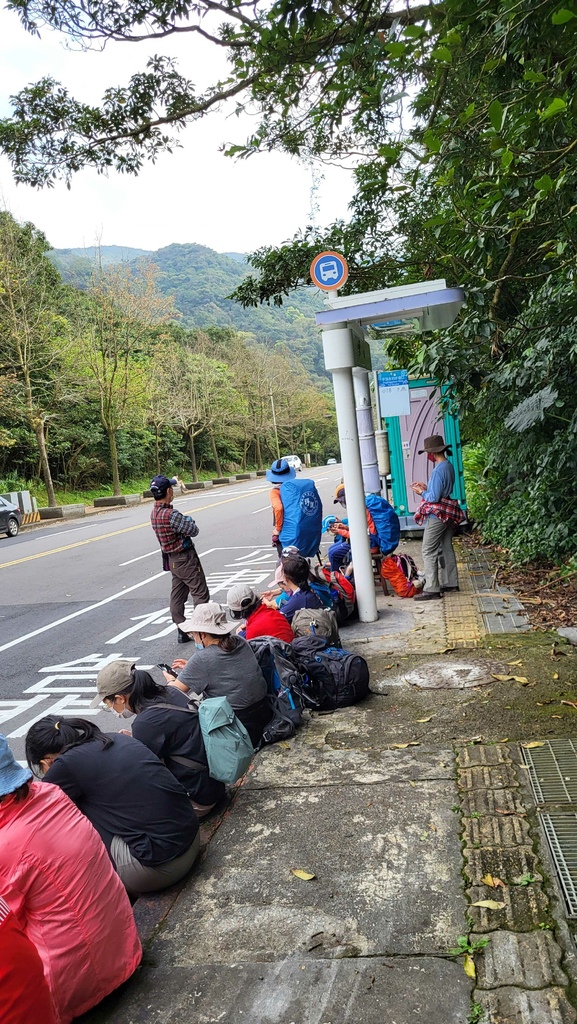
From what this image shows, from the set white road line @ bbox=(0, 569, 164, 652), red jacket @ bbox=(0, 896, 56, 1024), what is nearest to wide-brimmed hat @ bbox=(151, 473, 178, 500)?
white road line @ bbox=(0, 569, 164, 652)

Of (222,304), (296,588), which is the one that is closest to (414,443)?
(296,588)

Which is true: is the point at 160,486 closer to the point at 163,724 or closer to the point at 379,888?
the point at 163,724

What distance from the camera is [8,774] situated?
105 inches

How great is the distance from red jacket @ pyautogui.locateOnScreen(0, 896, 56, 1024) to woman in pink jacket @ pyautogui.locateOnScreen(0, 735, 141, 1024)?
194 millimetres

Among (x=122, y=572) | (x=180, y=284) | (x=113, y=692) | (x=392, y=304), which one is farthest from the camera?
(x=180, y=284)

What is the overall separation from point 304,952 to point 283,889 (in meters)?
0.45

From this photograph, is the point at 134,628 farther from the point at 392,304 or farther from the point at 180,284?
the point at 180,284

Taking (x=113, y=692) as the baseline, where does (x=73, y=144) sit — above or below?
above

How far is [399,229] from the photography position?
40.7 feet

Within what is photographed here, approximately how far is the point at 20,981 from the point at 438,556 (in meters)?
6.95

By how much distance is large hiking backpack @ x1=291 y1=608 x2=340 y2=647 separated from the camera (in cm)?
614

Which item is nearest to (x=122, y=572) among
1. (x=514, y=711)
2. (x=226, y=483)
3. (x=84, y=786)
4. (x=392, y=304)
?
(x=392, y=304)

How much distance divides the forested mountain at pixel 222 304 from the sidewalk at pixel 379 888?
8272 cm

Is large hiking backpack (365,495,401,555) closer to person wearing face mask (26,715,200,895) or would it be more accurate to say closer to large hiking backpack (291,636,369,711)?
large hiking backpack (291,636,369,711)
